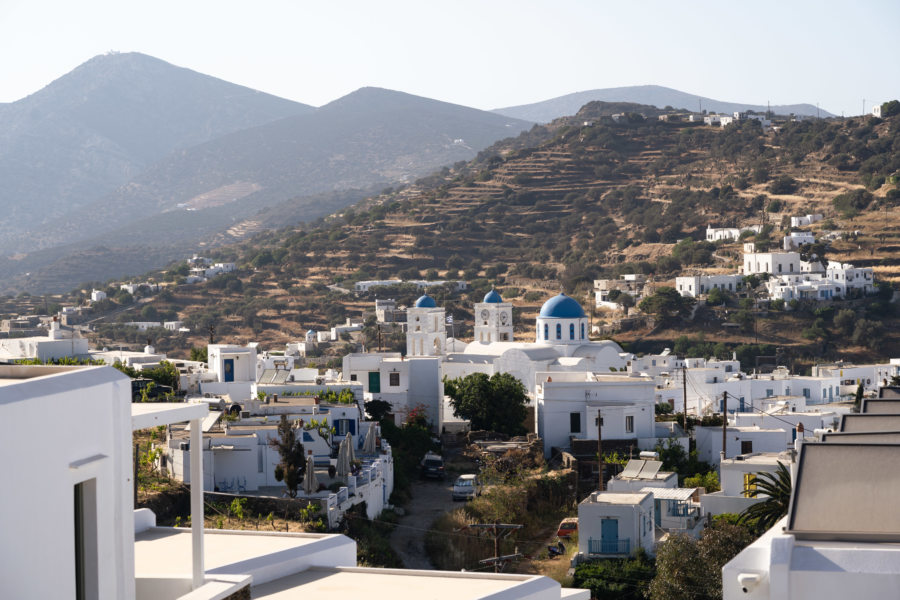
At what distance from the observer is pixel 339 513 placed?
1816cm

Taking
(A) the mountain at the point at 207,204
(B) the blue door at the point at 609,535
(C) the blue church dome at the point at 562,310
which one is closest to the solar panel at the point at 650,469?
(B) the blue door at the point at 609,535

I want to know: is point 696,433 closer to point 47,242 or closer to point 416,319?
point 416,319

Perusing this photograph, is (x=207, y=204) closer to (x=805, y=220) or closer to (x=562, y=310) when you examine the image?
(x=805, y=220)

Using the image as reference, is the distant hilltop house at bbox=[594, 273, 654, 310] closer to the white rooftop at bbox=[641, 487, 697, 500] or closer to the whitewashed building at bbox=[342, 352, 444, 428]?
the whitewashed building at bbox=[342, 352, 444, 428]

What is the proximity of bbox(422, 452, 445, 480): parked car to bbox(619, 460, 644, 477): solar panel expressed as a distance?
4.53 metres

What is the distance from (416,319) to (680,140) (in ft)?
206

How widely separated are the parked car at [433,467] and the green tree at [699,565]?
9960mm

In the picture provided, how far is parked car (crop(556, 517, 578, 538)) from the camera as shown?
20.0 metres

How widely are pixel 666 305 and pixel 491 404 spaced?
92.5 ft

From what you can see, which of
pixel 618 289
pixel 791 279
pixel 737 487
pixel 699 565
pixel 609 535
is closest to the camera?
pixel 699 565

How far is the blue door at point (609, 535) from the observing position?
59.7 feet

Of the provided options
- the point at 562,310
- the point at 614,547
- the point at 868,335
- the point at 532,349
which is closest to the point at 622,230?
the point at 868,335

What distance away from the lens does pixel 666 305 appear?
56.2m

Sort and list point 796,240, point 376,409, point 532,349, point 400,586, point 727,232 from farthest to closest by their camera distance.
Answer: point 727,232
point 796,240
point 532,349
point 376,409
point 400,586
